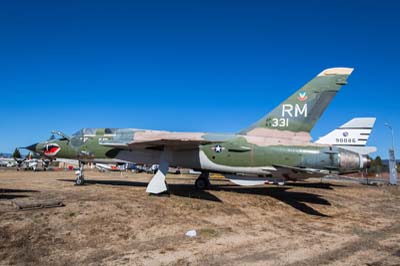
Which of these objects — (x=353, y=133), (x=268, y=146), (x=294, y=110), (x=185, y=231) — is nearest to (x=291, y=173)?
(x=268, y=146)

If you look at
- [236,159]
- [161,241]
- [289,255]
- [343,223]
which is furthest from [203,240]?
[236,159]

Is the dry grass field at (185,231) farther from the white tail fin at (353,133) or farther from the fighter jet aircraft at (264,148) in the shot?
the white tail fin at (353,133)

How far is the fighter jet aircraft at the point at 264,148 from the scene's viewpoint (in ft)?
44.4

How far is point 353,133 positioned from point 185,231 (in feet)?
64.3

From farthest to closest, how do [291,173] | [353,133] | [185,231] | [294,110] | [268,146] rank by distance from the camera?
1. [353,133]
2. [294,110]
3. [268,146]
4. [291,173]
5. [185,231]

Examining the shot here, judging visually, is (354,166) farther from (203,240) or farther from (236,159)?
(203,240)

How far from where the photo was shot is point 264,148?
14.7 m

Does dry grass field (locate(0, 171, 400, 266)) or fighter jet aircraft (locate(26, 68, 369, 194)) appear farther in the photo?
fighter jet aircraft (locate(26, 68, 369, 194))

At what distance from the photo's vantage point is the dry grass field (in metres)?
6.75

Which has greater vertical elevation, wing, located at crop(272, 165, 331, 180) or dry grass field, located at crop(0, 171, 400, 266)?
wing, located at crop(272, 165, 331, 180)

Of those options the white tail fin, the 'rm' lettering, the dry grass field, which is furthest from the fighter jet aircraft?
Answer: the white tail fin

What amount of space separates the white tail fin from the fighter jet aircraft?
10386mm

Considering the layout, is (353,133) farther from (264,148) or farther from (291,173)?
(264,148)

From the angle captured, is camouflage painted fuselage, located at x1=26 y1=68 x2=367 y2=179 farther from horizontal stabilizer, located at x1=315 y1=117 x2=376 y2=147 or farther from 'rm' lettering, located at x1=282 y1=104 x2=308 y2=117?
horizontal stabilizer, located at x1=315 y1=117 x2=376 y2=147
